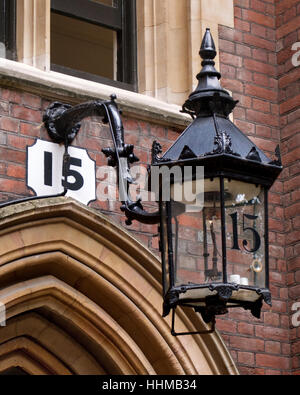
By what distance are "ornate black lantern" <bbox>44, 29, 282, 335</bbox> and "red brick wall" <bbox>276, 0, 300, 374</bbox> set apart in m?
1.49

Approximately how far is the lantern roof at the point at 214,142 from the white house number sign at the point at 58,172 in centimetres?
82

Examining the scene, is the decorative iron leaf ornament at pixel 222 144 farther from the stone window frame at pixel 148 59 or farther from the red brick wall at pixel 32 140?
the stone window frame at pixel 148 59

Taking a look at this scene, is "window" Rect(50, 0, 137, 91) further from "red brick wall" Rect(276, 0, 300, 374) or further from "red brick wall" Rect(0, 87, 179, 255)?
"red brick wall" Rect(276, 0, 300, 374)

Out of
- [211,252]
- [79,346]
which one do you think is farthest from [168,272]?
[79,346]

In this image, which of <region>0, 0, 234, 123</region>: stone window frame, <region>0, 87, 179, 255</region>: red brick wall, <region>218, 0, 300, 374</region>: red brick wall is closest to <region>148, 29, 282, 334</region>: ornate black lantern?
<region>0, 87, 179, 255</region>: red brick wall

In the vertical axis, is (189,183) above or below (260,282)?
above

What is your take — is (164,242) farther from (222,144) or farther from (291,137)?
(291,137)

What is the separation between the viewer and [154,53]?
5598 mm

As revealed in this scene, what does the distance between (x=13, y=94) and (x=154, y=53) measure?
3.15 ft

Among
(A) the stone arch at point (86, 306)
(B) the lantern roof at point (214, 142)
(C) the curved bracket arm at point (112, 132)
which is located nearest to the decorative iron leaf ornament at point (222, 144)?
(B) the lantern roof at point (214, 142)

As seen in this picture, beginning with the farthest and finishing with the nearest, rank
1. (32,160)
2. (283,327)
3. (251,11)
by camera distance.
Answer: (251,11) < (283,327) < (32,160)

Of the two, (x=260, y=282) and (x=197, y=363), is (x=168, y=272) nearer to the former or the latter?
(x=260, y=282)

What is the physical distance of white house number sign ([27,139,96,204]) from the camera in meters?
4.82

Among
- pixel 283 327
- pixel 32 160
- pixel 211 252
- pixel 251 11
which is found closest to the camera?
pixel 211 252
